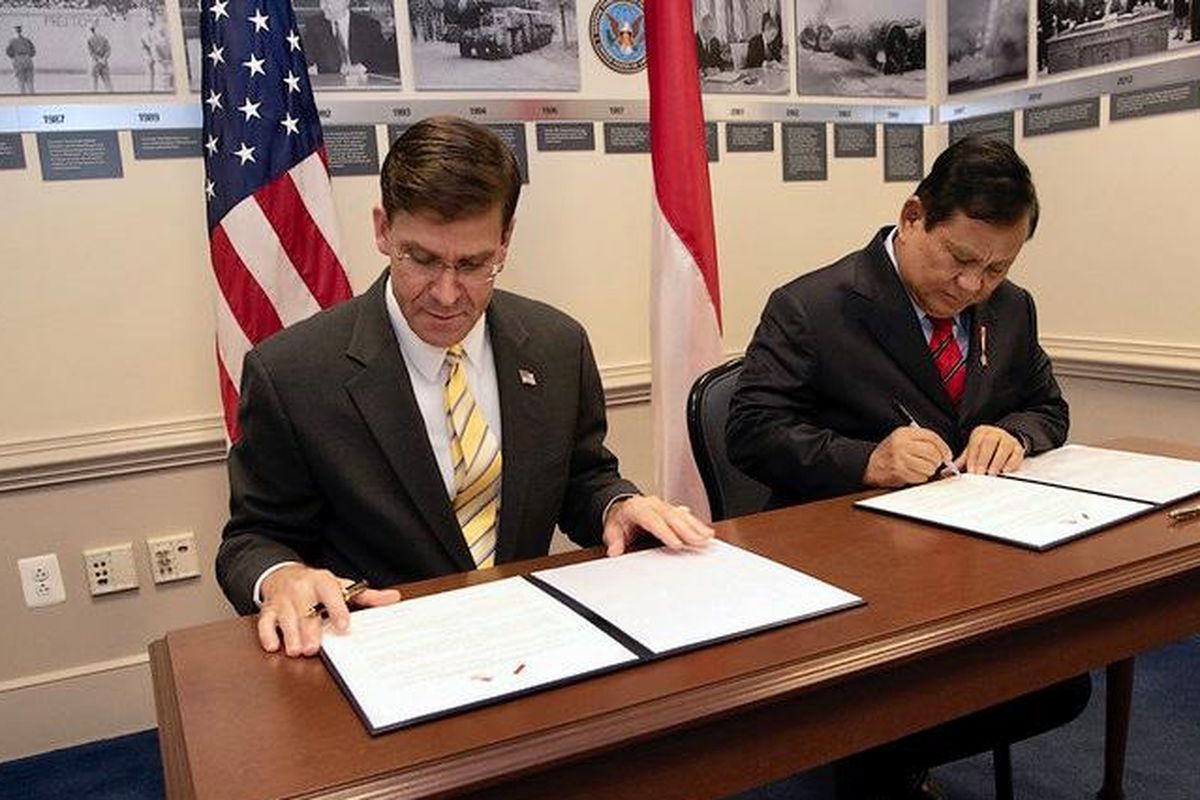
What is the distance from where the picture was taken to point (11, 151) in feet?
7.82

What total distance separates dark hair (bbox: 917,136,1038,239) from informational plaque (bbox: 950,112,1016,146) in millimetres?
1727

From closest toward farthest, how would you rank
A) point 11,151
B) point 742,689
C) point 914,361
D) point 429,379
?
point 742,689 < point 429,379 < point 914,361 < point 11,151

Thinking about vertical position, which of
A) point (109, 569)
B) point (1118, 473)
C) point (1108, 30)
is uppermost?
point (1108, 30)

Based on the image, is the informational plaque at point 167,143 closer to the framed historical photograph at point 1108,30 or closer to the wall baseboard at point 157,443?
the wall baseboard at point 157,443

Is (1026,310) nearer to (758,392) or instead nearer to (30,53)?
(758,392)

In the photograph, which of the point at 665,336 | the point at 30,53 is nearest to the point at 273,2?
the point at 30,53

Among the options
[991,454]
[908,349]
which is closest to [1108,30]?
[908,349]

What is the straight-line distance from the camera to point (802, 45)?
3293 mm

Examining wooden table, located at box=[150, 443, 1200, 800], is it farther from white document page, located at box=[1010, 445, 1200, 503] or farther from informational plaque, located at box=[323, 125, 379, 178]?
informational plaque, located at box=[323, 125, 379, 178]

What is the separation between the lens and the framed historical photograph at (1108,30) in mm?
2746

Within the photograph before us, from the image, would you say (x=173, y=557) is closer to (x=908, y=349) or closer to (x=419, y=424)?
(x=419, y=424)

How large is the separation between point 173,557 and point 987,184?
224 centimetres

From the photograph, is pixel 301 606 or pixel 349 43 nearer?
pixel 301 606

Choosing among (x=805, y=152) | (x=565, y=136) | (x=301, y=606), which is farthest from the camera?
(x=805, y=152)
